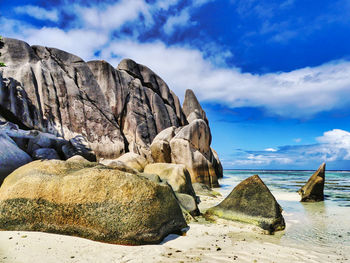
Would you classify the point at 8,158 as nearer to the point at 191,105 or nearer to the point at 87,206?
the point at 87,206

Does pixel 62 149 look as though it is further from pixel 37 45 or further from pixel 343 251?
pixel 343 251

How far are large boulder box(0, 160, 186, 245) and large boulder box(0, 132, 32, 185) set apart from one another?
2161 millimetres

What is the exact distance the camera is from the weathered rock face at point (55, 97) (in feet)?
65.5

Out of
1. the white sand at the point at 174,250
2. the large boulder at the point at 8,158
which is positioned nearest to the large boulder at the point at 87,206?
the white sand at the point at 174,250

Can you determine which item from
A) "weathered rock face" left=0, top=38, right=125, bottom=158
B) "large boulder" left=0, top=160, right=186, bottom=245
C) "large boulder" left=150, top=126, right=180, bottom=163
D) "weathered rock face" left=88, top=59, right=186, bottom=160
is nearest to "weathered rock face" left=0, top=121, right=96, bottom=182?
"weathered rock face" left=0, top=38, right=125, bottom=158

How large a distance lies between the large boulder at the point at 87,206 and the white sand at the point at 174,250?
0.18 meters

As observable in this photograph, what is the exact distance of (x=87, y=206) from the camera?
14.5 ft

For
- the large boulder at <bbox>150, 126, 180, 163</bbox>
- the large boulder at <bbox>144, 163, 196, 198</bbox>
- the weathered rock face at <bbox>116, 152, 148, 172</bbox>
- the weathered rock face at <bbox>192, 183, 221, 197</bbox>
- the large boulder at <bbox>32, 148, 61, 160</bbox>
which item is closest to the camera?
the large boulder at <bbox>144, 163, 196, 198</bbox>

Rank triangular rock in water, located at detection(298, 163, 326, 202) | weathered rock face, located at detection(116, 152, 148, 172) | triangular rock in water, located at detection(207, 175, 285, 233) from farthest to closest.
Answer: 1. weathered rock face, located at detection(116, 152, 148, 172)
2. triangular rock in water, located at detection(298, 163, 326, 202)
3. triangular rock in water, located at detection(207, 175, 285, 233)

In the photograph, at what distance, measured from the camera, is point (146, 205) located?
467cm

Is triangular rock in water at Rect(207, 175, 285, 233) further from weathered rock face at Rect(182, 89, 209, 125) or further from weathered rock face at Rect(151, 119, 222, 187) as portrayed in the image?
weathered rock face at Rect(182, 89, 209, 125)

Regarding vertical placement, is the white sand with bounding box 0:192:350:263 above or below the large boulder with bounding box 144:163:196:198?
below

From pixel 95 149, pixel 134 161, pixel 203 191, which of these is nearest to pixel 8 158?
pixel 203 191

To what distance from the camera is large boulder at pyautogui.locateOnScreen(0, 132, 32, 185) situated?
6656 mm
